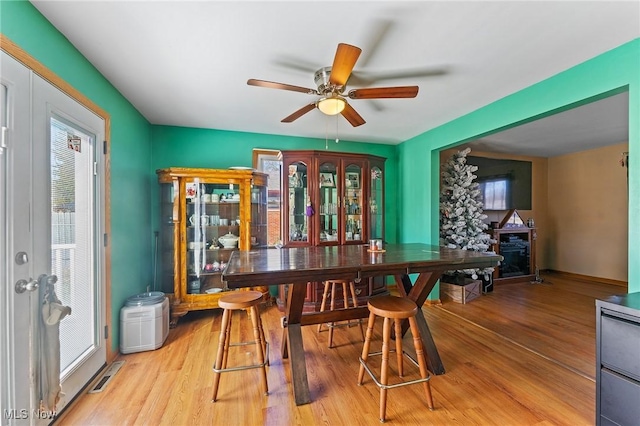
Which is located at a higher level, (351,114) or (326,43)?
(326,43)

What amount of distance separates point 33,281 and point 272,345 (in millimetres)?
1779

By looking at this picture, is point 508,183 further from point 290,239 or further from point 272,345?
point 272,345

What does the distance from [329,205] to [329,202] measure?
41 millimetres

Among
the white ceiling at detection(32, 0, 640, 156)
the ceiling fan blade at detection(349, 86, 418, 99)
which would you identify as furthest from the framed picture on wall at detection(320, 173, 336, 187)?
the ceiling fan blade at detection(349, 86, 418, 99)

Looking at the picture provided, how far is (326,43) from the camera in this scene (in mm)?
1727

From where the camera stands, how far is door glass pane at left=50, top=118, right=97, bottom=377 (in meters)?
1.66

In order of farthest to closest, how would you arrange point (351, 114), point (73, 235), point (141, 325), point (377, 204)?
point (377, 204), point (141, 325), point (351, 114), point (73, 235)

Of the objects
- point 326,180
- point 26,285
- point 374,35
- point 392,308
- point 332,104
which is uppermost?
point 374,35

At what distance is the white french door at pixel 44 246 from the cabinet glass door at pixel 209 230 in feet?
3.70

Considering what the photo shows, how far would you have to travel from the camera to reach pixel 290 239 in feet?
11.5

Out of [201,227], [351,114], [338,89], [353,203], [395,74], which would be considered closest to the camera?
[338,89]

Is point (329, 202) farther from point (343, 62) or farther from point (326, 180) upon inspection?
point (343, 62)

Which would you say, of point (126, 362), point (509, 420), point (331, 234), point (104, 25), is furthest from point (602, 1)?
point (126, 362)
